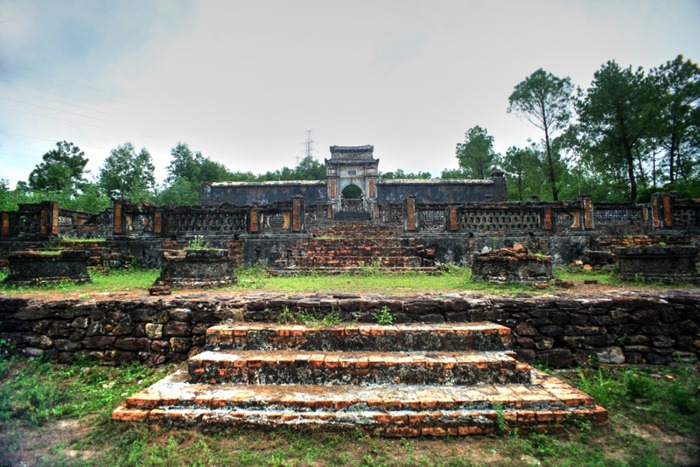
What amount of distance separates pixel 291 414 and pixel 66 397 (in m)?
2.67

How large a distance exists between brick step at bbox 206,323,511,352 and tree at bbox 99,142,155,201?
120 ft

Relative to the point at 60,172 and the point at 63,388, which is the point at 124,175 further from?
the point at 63,388

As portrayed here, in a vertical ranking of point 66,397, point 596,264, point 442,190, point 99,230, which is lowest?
point 66,397

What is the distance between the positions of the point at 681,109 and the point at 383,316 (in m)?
27.5

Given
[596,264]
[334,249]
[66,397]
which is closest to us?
[66,397]

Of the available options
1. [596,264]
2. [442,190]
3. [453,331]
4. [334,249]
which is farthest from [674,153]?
[453,331]

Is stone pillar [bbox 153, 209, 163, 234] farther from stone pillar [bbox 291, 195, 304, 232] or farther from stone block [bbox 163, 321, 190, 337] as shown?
stone block [bbox 163, 321, 190, 337]

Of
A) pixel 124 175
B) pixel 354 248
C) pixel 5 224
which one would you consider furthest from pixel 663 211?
pixel 124 175

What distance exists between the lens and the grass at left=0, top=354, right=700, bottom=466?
257cm

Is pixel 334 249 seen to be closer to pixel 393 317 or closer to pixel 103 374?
pixel 393 317

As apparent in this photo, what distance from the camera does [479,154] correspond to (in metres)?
36.6

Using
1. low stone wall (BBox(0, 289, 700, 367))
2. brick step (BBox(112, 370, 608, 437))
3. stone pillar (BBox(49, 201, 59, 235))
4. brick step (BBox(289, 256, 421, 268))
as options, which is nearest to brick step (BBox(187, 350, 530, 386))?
brick step (BBox(112, 370, 608, 437))

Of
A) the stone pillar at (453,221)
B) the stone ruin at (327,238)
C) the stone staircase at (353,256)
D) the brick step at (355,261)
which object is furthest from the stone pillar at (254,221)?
the stone pillar at (453,221)

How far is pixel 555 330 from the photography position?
14.2ft
